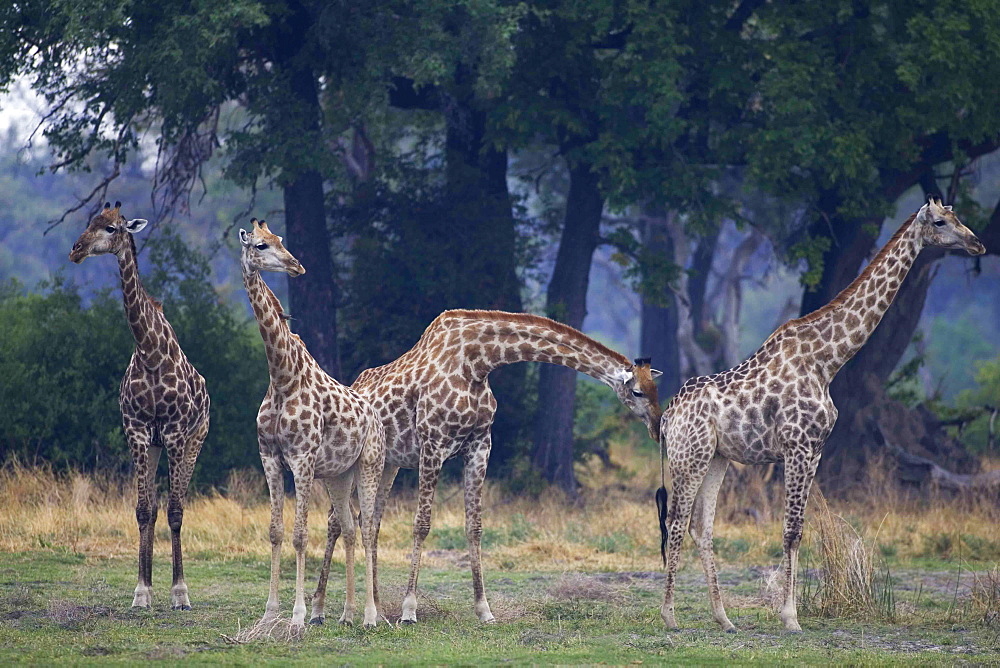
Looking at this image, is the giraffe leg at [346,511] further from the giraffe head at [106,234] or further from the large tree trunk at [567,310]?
the large tree trunk at [567,310]

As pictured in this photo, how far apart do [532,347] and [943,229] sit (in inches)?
151

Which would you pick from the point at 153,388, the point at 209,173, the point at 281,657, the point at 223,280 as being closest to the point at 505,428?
the point at 153,388

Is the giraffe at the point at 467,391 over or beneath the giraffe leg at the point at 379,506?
over

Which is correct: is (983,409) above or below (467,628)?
above

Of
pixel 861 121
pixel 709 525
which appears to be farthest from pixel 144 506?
pixel 861 121

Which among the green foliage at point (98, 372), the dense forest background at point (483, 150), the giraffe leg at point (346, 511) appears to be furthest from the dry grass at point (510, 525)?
the giraffe leg at point (346, 511)

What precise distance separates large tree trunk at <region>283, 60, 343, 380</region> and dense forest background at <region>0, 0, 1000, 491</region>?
4 centimetres

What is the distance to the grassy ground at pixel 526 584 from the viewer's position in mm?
9625

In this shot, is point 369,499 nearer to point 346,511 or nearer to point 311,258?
point 346,511

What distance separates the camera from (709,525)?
437 inches

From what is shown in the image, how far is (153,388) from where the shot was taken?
1166 cm

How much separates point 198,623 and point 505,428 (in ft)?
38.9

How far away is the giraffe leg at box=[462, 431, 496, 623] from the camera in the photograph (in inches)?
440

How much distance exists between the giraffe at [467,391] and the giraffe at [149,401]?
5.50 ft
